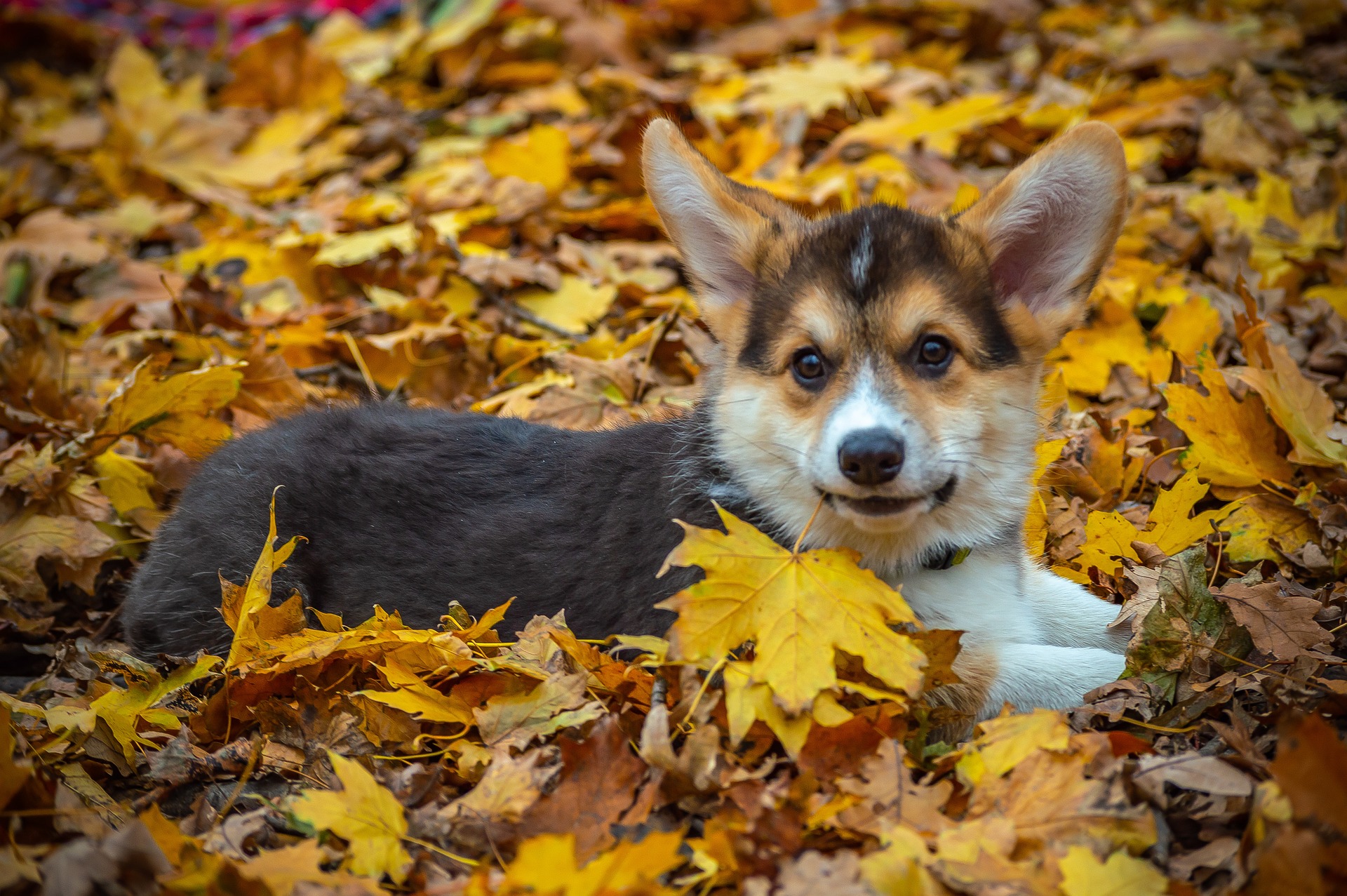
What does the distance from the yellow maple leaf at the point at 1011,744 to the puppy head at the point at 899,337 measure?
0.66 meters

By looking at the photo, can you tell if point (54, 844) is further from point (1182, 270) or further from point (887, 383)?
point (1182, 270)

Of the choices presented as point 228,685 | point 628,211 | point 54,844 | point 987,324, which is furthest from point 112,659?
point 628,211

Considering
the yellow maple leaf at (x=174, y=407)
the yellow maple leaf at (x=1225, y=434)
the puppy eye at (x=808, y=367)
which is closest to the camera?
the puppy eye at (x=808, y=367)

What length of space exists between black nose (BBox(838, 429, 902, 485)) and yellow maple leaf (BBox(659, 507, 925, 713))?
0.26m

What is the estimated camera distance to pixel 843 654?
306 cm

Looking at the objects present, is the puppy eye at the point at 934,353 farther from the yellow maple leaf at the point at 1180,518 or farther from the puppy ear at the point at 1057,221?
the yellow maple leaf at the point at 1180,518

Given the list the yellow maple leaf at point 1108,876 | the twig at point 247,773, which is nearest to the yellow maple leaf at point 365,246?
the twig at point 247,773

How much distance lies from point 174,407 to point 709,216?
2.27m

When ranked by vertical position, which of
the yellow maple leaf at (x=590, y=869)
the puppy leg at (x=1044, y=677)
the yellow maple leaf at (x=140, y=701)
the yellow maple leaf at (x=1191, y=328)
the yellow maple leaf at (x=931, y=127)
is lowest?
the yellow maple leaf at (x=140, y=701)

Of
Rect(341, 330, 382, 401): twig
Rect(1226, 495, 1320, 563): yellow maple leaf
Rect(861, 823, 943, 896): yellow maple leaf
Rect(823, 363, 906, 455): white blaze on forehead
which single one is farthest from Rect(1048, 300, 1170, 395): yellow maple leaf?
Rect(341, 330, 382, 401): twig

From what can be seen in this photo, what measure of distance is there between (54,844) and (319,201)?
5.06 m

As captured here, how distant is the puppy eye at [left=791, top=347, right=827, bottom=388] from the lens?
3455 millimetres

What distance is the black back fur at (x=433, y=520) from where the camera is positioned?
361 centimetres

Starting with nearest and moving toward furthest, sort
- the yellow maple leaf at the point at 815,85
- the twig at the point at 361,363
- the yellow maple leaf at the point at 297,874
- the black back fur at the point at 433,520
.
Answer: the yellow maple leaf at the point at 297,874 → the black back fur at the point at 433,520 → the twig at the point at 361,363 → the yellow maple leaf at the point at 815,85
